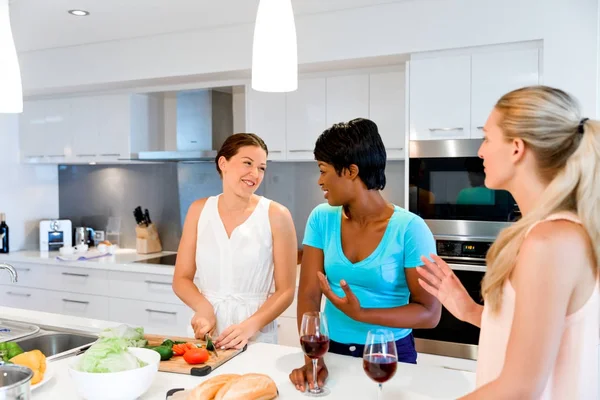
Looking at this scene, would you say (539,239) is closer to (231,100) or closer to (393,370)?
(393,370)

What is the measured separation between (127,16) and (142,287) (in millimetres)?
1822

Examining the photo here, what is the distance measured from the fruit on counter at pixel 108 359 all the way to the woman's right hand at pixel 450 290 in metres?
0.76

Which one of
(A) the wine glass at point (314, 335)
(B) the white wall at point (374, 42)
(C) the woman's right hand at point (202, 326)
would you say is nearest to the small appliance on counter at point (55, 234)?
(B) the white wall at point (374, 42)

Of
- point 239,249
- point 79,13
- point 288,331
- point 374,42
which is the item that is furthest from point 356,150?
point 79,13

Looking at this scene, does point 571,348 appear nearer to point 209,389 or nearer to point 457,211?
point 209,389

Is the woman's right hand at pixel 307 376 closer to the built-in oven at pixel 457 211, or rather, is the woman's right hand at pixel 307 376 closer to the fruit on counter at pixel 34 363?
the fruit on counter at pixel 34 363

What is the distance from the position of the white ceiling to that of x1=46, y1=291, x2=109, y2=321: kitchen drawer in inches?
74.8

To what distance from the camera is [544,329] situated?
101 centimetres

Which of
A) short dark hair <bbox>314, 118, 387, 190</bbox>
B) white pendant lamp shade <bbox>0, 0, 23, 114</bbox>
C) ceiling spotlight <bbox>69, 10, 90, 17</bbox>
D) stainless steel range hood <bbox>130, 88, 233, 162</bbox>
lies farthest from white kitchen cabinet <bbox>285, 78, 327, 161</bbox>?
white pendant lamp shade <bbox>0, 0, 23, 114</bbox>

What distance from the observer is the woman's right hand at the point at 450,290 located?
1415 millimetres

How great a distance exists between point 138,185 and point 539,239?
13.9ft

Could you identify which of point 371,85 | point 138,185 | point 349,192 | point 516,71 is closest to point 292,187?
point 371,85

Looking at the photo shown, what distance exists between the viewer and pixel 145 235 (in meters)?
4.56

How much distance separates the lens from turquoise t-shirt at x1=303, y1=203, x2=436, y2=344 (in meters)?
1.78
